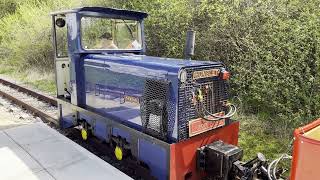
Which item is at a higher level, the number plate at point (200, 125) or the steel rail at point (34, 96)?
the number plate at point (200, 125)

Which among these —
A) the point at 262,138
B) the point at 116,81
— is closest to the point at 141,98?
the point at 116,81

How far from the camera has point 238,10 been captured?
757 cm

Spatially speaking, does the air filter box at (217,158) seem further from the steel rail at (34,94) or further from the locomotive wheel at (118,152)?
the steel rail at (34,94)

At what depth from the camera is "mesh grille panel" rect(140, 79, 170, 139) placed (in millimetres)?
4324

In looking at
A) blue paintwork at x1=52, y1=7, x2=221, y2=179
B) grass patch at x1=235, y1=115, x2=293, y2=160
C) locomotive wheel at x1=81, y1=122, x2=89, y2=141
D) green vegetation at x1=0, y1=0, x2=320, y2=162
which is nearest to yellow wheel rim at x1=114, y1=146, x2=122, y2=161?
blue paintwork at x1=52, y1=7, x2=221, y2=179

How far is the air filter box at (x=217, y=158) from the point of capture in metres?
4.13

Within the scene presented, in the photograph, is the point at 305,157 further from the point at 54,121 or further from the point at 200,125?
the point at 54,121

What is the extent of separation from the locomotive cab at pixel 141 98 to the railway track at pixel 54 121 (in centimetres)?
→ 17

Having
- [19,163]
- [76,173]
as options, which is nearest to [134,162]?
[76,173]

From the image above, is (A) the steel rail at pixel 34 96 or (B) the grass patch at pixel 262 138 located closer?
(B) the grass patch at pixel 262 138

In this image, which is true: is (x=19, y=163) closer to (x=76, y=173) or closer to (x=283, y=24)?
(x=76, y=173)

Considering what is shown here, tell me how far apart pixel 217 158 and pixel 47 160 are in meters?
2.52

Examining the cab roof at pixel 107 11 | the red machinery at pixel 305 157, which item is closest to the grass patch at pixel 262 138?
the red machinery at pixel 305 157

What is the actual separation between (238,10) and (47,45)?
11.6 m
